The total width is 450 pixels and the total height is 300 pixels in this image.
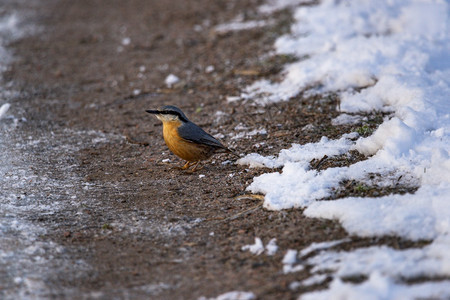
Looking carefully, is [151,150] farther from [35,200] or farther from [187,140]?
[35,200]

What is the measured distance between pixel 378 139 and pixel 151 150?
8.95 ft

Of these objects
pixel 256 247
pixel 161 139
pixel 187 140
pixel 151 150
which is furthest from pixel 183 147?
pixel 256 247

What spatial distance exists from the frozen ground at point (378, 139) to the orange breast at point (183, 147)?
1.52 ft

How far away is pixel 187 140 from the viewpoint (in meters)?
5.95

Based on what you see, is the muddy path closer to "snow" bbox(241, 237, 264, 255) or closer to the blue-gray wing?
"snow" bbox(241, 237, 264, 255)

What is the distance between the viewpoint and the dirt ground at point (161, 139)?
13.3ft

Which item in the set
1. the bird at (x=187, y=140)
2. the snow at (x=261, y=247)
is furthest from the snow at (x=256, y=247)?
the bird at (x=187, y=140)

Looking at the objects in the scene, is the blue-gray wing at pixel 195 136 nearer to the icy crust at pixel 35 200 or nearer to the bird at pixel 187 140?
the bird at pixel 187 140

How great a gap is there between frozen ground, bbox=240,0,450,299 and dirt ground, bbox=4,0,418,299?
0.63ft

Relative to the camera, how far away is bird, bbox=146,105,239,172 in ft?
19.5

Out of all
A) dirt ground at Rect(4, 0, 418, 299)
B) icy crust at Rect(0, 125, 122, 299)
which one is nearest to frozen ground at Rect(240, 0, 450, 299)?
dirt ground at Rect(4, 0, 418, 299)

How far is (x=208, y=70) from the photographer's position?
9125mm

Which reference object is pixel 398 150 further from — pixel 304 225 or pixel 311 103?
pixel 311 103

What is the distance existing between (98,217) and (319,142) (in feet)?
8.28
